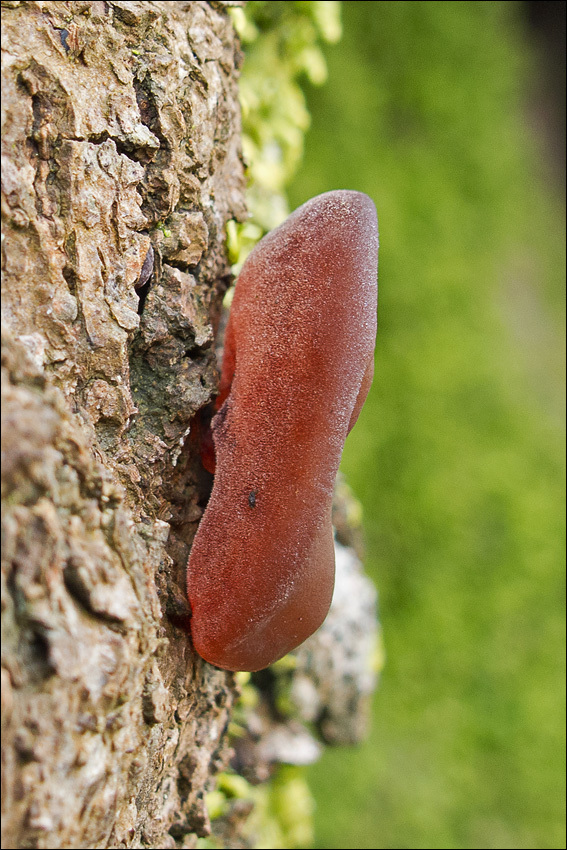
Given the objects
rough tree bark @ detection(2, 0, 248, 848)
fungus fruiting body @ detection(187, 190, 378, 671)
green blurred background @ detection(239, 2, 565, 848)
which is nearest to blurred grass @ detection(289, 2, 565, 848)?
green blurred background @ detection(239, 2, 565, 848)

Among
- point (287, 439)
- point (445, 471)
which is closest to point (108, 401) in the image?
point (287, 439)

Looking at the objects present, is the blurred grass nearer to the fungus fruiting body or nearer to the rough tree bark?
the rough tree bark

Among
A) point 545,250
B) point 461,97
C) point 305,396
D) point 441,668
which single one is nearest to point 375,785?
point 441,668

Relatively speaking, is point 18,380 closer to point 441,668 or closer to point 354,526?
point 354,526

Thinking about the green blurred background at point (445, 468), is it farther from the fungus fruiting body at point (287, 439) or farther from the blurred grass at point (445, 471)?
the fungus fruiting body at point (287, 439)

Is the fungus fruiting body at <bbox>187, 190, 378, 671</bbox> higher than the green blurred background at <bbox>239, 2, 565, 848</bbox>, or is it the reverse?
the fungus fruiting body at <bbox>187, 190, 378, 671</bbox>

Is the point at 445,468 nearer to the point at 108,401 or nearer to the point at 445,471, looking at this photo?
the point at 445,471

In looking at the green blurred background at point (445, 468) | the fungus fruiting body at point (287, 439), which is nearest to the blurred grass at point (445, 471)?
the green blurred background at point (445, 468)
